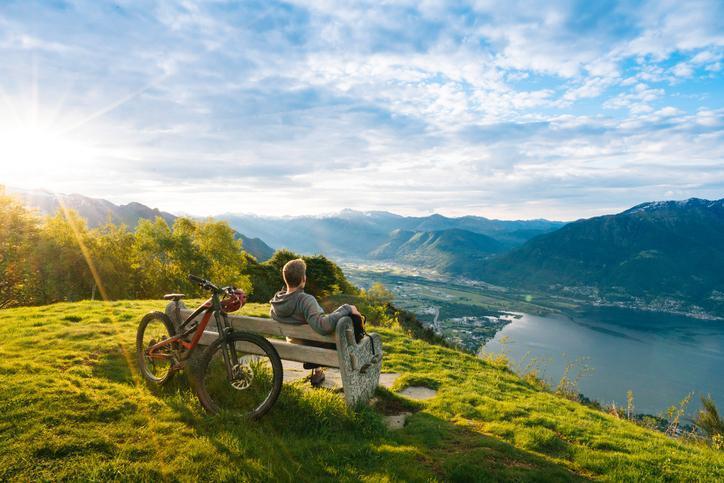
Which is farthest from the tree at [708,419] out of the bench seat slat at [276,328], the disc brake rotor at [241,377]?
the disc brake rotor at [241,377]

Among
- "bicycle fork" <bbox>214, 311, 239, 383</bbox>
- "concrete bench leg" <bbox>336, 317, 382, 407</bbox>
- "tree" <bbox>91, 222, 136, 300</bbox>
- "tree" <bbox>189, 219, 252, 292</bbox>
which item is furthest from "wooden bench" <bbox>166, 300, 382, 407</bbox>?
"tree" <bbox>189, 219, 252, 292</bbox>

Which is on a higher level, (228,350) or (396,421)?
(228,350)

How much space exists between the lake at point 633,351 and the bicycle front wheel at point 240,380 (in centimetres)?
6679

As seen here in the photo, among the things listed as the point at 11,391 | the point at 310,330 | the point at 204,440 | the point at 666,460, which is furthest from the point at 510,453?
the point at 11,391

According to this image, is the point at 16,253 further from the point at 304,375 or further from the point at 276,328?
the point at 276,328

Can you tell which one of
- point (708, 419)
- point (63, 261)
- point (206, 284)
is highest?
point (206, 284)

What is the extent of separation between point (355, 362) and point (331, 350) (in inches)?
19.4

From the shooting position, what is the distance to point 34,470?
4016 millimetres

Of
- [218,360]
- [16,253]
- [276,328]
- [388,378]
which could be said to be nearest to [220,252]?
[16,253]

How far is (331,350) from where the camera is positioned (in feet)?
20.4

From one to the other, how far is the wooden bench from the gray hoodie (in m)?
0.15

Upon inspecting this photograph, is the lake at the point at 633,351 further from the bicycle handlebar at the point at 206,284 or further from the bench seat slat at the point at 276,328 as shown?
the bicycle handlebar at the point at 206,284

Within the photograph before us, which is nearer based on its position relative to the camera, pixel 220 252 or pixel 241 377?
pixel 241 377

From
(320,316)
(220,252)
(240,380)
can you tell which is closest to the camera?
(240,380)
